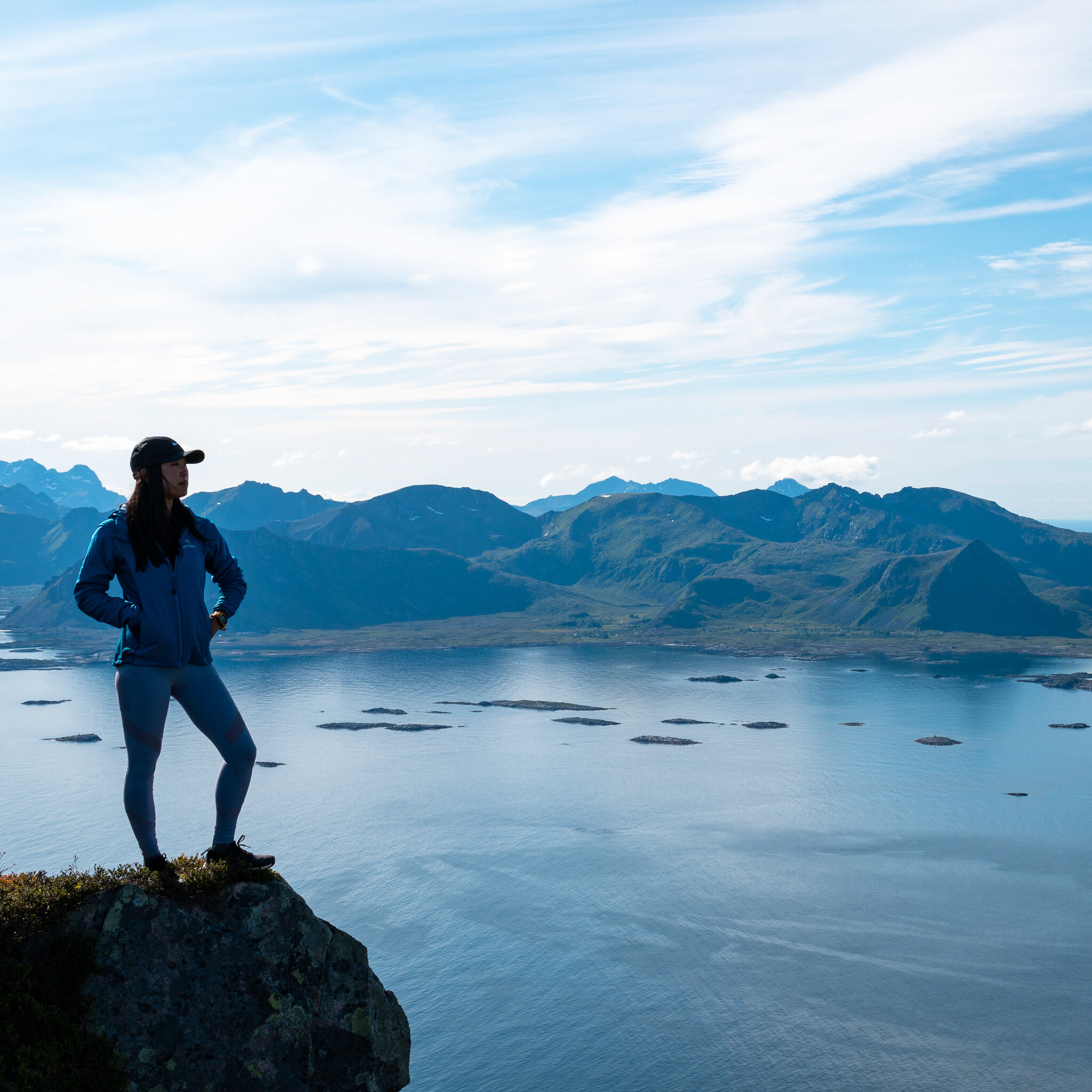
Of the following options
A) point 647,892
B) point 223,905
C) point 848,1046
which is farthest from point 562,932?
point 223,905

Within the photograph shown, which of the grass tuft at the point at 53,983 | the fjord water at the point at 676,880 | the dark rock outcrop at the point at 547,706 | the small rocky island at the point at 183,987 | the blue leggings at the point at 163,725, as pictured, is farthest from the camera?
the dark rock outcrop at the point at 547,706

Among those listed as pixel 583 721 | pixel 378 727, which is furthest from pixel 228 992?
pixel 583 721

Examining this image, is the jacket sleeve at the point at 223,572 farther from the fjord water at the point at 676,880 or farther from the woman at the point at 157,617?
the fjord water at the point at 676,880

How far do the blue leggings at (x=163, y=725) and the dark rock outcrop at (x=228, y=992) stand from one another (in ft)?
3.08

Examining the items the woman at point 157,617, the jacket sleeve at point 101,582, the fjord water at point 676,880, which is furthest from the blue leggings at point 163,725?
the fjord water at point 676,880

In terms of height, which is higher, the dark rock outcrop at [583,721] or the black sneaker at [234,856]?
the black sneaker at [234,856]

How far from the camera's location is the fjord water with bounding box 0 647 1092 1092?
201ft

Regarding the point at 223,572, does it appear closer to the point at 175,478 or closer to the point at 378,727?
the point at 175,478

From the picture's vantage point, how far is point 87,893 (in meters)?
11.7

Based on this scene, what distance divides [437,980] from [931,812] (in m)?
73.2

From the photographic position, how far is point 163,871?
1200 cm

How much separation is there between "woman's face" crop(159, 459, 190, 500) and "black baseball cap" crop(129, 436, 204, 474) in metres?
0.06

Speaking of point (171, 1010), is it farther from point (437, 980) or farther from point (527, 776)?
point (527, 776)

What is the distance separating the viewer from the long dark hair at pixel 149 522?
37.5 ft
